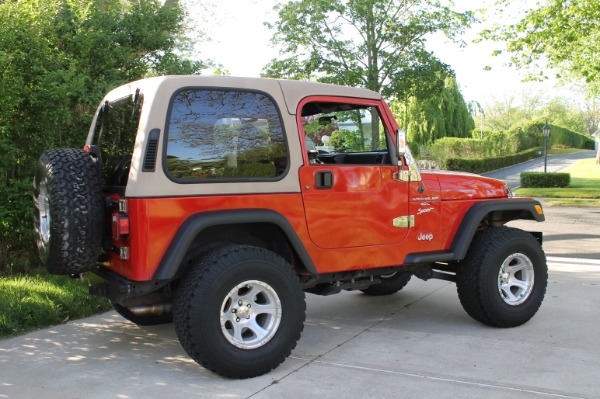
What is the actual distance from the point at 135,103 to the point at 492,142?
4290 centimetres

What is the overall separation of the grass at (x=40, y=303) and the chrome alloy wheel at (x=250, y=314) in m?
2.11

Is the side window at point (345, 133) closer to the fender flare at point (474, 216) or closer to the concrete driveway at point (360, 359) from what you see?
the fender flare at point (474, 216)

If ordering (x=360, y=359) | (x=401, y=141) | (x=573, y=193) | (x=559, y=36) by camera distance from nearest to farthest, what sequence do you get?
(x=360, y=359), (x=401, y=141), (x=559, y=36), (x=573, y=193)

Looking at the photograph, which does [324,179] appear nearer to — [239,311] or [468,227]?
[239,311]

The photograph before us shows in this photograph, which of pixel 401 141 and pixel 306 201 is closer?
pixel 306 201

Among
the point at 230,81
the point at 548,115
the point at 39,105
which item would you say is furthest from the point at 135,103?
the point at 548,115

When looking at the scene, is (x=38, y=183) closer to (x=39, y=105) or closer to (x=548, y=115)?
(x=39, y=105)

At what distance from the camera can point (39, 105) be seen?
246 inches

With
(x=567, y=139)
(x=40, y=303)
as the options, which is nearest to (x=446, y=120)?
(x=567, y=139)

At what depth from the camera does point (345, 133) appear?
536 centimetres

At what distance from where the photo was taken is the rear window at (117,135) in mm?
3852

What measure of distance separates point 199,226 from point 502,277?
2.79m

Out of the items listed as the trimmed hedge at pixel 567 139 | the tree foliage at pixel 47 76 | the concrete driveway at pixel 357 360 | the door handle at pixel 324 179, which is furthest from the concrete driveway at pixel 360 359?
the trimmed hedge at pixel 567 139

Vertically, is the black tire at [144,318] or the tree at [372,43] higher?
the tree at [372,43]
